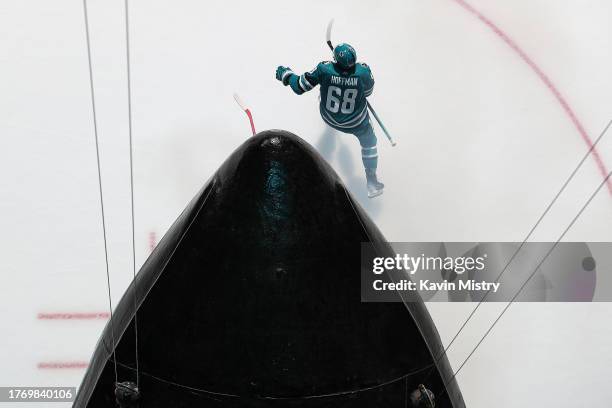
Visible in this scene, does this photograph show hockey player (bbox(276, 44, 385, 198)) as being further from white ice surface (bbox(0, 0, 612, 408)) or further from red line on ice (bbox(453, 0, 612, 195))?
red line on ice (bbox(453, 0, 612, 195))

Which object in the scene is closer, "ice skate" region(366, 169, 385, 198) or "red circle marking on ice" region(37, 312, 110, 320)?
"red circle marking on ice" region(37, 312, 110, 320)

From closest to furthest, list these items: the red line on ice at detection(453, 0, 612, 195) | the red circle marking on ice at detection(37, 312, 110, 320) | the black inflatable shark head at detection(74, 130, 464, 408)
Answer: the black inflatable shark head at detection(74, 130, 464, 408) → the red circle marking on ice at detection(37, 312, 110, 320) → the red line on ice at detection(453, 0, 612, 195)

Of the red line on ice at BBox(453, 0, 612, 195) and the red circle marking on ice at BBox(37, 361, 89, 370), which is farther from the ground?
the red line on ice at BBox(453, 0, 612, 195)

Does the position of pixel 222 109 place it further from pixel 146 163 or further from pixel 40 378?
pixel 40 378

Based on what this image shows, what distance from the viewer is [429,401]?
2.23 metres

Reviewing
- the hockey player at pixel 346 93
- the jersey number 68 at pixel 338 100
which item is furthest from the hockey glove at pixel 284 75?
the jersey number 68 at pixel 338 100

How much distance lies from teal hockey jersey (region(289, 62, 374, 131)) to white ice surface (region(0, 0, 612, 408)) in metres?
0.37

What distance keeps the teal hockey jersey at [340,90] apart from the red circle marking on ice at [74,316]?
5.34 feet

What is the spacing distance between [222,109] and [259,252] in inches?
136

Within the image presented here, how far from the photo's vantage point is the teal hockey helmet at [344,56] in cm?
462

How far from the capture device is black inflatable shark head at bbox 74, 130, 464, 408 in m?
2.05

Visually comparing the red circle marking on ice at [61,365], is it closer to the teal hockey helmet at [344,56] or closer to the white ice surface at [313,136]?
the white ice surface at [313,136]

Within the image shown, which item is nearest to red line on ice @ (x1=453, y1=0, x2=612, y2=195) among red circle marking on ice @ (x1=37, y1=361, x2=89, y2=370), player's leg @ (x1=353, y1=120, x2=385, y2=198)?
player's leg @ (x1=353, y1=120, x2=385, y2=198)

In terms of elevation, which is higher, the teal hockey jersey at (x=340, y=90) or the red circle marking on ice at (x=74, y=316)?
the teal hockey jersey at (x=340, y=90)
